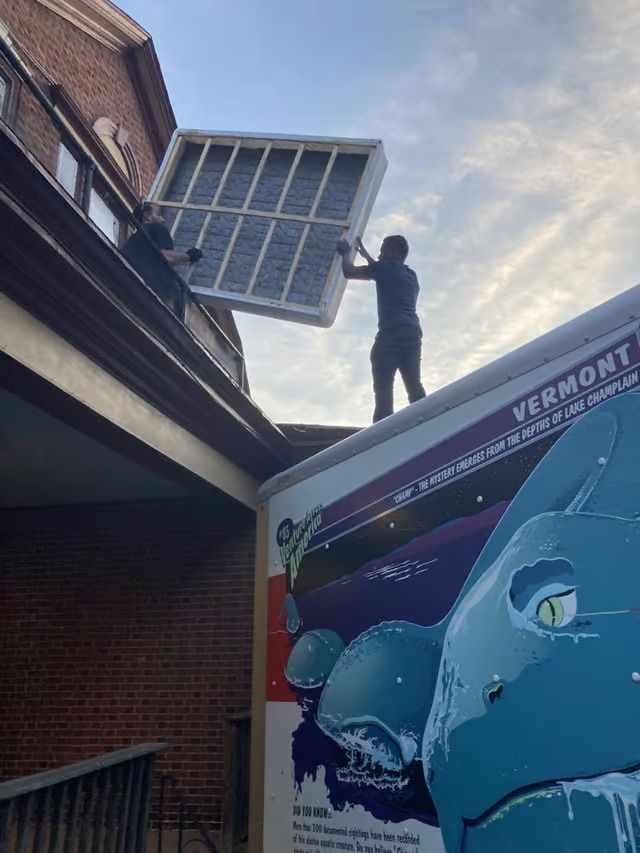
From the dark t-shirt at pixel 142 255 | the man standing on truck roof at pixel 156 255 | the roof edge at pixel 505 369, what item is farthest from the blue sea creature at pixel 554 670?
the dark t-shirt at pixel 142 255

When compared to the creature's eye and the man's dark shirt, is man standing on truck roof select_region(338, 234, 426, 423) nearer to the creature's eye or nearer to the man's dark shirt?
the man's dark shirt

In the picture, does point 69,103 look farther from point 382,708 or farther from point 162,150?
point 382,708

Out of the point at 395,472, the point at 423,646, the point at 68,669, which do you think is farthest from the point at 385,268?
the point at 68,669

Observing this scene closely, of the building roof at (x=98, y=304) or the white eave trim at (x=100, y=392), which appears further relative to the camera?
the white eave trim at (x=100, y=392)

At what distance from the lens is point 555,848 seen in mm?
2268

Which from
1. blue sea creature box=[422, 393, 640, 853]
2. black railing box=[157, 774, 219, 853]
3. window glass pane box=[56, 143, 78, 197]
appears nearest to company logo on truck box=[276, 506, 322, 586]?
blue sea creature box=[422, 393, 640, 853]

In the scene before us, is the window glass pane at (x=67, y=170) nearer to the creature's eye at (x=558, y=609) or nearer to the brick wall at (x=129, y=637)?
the brick wall at (x=129, y=637)

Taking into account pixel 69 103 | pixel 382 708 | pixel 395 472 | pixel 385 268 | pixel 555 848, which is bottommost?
pixel 555 848

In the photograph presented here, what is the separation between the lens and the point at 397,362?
5.62 meters

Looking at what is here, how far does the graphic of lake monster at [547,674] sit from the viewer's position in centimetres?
221

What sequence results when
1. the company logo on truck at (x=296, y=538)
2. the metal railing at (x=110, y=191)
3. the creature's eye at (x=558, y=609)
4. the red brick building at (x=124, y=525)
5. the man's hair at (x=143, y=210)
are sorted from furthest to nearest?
1. the man's hair at (x=143, y=210)
2. the metal railing at (x=110, y=191)
3. the red brick building at (x=124, y=525)
4. the company logo on truck at (x=296, y=538)
5. the creature's eye at (x=558, y=609)

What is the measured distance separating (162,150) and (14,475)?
941 centimetres

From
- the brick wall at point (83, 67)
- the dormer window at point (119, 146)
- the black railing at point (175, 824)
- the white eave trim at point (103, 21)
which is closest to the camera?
the black railing at point (175, 824)

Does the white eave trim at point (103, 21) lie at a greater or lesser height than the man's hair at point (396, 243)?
greater
